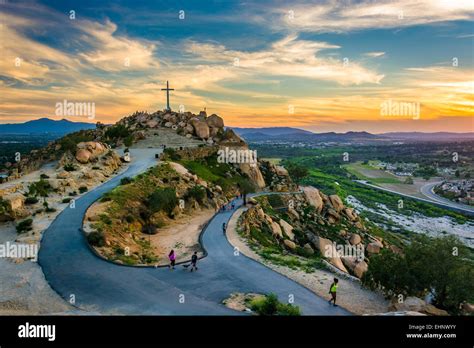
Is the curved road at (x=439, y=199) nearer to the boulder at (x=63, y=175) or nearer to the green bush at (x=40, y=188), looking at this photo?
the boulder at (x=63, y=175)

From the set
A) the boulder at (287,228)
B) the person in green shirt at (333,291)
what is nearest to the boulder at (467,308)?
the person in green shirt at (333,291)

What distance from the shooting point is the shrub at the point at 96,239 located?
2580 cm

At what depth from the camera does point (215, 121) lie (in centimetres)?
7625

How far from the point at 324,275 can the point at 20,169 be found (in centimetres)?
5596

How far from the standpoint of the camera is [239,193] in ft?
179

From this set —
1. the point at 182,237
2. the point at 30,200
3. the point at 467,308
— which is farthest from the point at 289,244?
the point at 30,200

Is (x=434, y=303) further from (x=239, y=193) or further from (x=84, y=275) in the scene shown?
(x=239, y=193)

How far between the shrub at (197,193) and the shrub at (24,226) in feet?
63.9

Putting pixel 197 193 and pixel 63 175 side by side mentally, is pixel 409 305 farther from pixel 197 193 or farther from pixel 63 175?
pixel 63 175

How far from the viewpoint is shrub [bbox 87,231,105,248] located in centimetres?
2580

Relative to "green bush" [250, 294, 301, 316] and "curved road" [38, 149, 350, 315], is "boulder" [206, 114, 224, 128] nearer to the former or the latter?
"curved road" [38, 149, 350, 315]

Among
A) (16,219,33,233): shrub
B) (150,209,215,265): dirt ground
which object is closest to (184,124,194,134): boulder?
(150,209,215,265): dirt ground

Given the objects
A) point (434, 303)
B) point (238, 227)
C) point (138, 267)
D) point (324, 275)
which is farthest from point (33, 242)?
point (434, 303)
